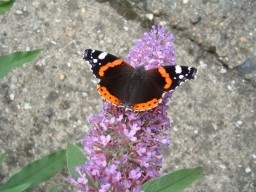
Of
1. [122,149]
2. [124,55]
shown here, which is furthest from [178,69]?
[124,55]

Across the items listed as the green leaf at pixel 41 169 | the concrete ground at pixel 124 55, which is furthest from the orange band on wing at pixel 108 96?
the concrete ground at pixel 124 55

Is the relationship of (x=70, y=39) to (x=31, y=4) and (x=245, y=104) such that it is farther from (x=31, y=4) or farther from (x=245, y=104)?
(x=245, y=104)

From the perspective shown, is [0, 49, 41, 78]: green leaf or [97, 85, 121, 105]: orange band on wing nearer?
[97, 85, 121, 105]: orange band on wing

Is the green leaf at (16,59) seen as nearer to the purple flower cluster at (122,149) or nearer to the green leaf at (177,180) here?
the purple flower cluster at (122,149)

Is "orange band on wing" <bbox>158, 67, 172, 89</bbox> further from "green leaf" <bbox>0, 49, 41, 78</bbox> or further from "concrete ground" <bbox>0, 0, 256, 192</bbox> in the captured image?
"concrete ground" <bbox>0, 0, 256, 192</bbox>

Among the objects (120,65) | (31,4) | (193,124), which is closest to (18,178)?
(120,65)

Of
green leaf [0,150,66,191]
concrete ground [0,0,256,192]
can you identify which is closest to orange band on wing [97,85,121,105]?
green leaf [0,150,66,191]

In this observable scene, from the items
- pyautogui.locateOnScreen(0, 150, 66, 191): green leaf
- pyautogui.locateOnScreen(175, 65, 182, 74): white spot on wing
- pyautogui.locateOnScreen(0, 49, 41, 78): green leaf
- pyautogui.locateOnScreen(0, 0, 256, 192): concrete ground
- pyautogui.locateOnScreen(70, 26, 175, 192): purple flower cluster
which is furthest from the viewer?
pyautogui.locateOnScreen(0, 0, 256, 192): concrete ground
